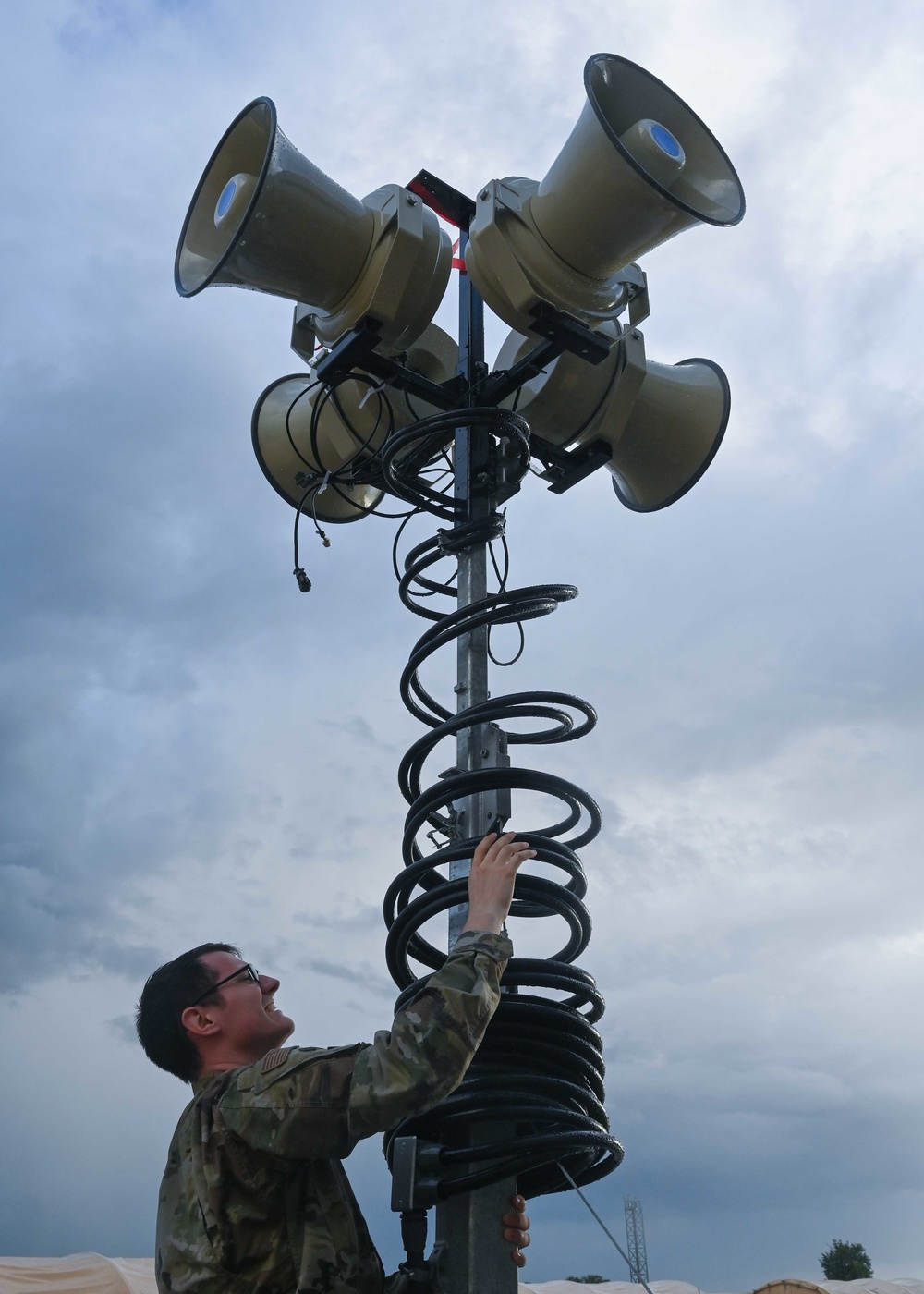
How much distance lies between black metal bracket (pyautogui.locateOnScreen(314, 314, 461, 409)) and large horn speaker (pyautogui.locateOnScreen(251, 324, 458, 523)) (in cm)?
6

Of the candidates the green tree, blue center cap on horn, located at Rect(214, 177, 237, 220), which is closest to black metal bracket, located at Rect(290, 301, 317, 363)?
blue center cap on horn, located at Rect(214, 177, 237, 220)

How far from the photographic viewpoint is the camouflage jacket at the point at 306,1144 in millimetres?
2361

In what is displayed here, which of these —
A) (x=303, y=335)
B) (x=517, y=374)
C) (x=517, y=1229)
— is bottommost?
(x=517, y=1229)

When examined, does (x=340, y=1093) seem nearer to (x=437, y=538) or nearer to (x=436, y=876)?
(x=436, y=876)

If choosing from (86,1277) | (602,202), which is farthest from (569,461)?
(86,1277)

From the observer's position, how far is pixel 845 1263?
40.6 m

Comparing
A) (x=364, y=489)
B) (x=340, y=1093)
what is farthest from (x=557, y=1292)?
(x=340, y=1093)

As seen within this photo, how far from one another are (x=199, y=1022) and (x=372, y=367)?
202 centimetres

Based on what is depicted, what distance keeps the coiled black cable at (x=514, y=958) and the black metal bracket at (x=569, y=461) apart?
37 centimetres

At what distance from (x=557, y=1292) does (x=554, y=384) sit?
11.8 metres

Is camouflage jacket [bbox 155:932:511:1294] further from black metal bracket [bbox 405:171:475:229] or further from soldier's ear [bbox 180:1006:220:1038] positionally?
black metal bracket [bbox 405:171:475:229]

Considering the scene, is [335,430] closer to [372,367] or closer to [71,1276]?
[372,367]

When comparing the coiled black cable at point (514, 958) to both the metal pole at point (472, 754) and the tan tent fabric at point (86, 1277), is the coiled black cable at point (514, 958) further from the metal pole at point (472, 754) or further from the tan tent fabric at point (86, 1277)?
the tan tent fabric at point (86, 1277)

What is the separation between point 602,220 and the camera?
3.36 m
